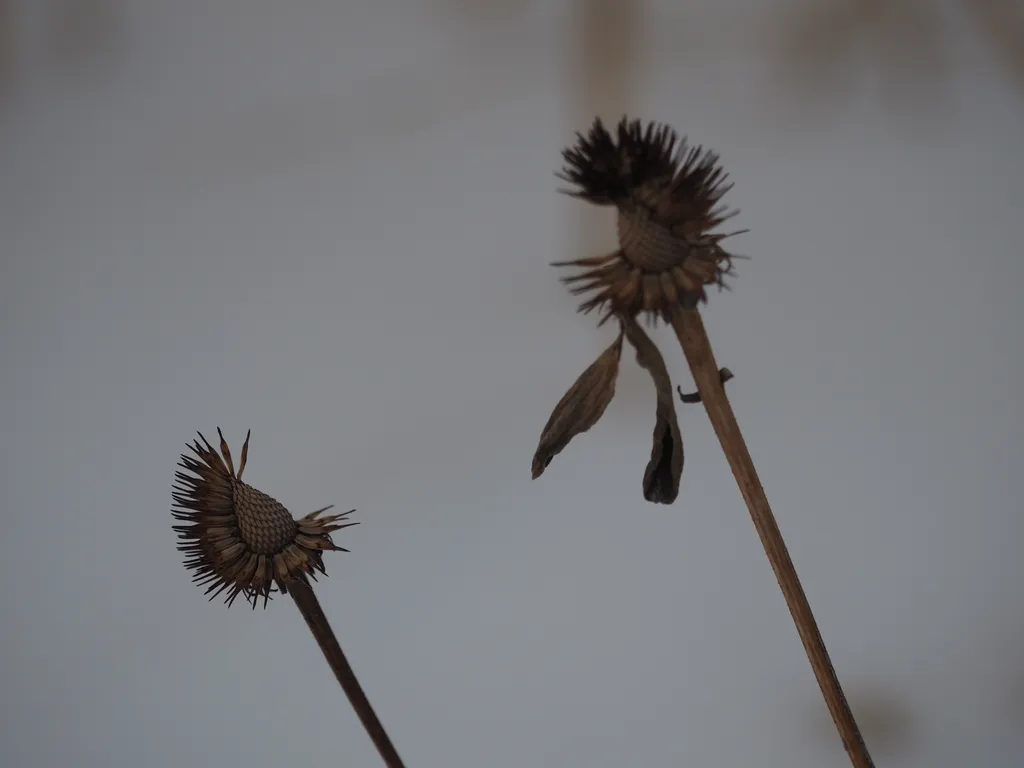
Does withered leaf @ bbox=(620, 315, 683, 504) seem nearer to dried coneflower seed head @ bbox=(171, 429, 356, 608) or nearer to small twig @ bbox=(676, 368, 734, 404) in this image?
small twig @ bbox=(676, 368, 734, 404)

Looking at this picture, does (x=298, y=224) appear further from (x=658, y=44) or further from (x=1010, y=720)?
(x=1010, y=720)

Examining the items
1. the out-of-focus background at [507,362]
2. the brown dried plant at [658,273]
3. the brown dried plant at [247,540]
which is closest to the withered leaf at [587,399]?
the brown dried plant at [658,273]

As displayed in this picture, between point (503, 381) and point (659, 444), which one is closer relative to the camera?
point (659, 444)

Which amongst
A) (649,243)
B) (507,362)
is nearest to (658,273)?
(649,243)

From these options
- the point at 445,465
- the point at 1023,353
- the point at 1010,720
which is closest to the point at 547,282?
the point at 445,465

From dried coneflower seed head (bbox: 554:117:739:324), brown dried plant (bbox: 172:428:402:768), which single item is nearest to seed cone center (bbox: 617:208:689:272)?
dried coneflower seed head (bbox: 554:117:739:324)

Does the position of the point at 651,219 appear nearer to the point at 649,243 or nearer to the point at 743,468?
the point at 649,243

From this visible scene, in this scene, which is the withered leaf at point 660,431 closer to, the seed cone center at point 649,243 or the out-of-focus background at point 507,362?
the seed cone center at point 649,243
